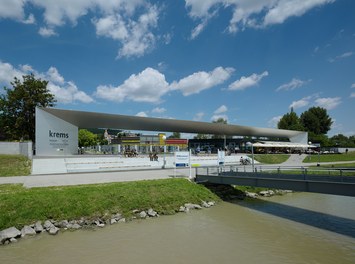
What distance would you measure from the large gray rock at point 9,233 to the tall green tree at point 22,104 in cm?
3221

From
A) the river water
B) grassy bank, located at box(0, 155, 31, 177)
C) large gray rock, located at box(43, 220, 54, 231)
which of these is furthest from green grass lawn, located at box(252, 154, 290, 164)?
large gray rock, located at box(43, 220, 54, 231)

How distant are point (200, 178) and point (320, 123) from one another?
83038 millimetres

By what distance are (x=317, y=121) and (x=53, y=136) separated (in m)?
83.3

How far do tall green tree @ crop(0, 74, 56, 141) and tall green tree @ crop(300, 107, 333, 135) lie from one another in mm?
79832

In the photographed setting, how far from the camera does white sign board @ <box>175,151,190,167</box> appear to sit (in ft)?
73.0

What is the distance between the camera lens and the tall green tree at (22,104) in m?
39.7

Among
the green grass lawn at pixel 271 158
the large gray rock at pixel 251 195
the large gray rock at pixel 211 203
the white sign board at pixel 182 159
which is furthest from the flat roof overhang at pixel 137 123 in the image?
the large gray rock at pixel 251 195

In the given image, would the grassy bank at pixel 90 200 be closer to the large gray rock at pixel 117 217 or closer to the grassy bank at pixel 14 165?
the large gray rock at pixel 117 217

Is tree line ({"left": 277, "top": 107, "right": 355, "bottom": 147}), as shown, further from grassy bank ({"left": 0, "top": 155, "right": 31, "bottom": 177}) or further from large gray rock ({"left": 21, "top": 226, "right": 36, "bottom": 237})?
large gray rock ({"left": 21, "top": 226, "right": 36, "bottom": 237})

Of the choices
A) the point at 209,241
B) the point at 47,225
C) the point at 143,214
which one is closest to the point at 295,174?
the point at 209,241

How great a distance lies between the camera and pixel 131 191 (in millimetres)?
16516

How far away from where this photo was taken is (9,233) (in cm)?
1140

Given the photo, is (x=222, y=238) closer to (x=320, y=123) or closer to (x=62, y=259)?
(x=62, y=259)

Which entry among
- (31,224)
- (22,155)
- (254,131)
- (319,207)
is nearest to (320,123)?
(254,131)
